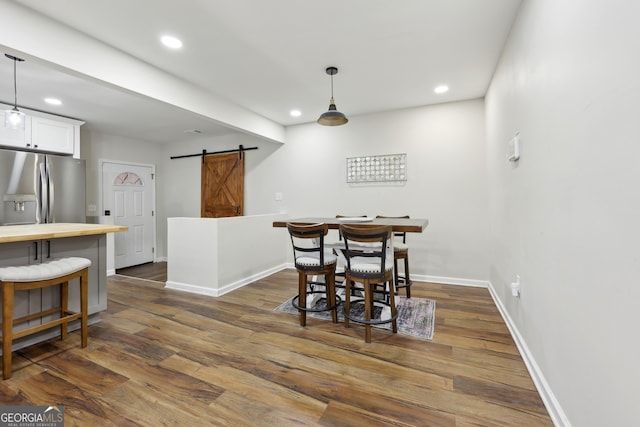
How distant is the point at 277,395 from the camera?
169 cm

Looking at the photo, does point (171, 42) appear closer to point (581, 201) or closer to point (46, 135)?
point (46, 135)

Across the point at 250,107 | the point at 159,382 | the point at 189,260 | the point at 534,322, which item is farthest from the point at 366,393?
the point at 250,107

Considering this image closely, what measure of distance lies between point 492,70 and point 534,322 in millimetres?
2540

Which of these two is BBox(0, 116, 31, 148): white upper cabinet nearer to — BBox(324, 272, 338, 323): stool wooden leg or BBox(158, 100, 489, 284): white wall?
BBox(158, 100, 489, 284): white wall

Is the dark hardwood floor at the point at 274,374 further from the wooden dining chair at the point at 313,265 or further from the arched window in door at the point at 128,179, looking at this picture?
the arched window in door at the point at 128,179

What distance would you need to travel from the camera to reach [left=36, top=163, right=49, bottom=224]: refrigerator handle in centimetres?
368

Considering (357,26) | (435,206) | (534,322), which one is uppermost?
(357,26)

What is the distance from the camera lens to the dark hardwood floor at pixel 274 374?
1534 mm

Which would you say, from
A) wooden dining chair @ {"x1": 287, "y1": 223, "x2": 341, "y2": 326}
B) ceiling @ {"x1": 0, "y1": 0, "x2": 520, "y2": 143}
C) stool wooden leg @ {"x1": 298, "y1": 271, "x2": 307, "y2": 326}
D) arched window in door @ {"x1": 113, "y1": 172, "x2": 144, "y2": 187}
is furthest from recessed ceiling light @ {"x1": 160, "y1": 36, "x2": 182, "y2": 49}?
arched window in door @ {"x1": 113, "y1": 172, "x2": 144, "y2": 187}

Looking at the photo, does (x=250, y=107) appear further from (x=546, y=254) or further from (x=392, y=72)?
(x=546, y=254)

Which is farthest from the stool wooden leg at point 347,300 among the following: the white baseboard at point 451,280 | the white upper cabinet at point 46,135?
the white upper cabinet at point 46,135

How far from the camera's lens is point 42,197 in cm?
372

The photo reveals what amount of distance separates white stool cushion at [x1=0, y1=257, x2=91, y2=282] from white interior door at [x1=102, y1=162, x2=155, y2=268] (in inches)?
129

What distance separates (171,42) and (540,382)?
3.66 meters
